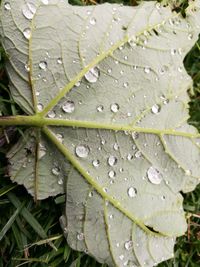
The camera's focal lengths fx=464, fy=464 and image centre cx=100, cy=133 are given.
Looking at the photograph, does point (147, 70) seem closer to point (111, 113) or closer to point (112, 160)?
point (111, 113)

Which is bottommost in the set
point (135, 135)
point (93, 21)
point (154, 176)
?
point (154, 176)

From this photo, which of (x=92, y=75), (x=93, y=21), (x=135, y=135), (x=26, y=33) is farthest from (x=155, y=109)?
(x=26, y=33)

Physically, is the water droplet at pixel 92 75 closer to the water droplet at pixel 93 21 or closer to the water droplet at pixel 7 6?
the water droplet at pixel 93 21

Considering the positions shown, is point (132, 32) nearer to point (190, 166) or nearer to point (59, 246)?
point (190, 166)

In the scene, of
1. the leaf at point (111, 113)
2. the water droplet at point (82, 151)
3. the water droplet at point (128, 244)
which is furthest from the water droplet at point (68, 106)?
the water droplet at point (128, 244)

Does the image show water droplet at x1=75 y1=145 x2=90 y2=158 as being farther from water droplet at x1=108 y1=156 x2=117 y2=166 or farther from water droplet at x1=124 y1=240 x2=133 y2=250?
water droplet at x1=124 y1=240 x2=133 y2=250

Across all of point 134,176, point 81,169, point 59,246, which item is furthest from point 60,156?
point 59,246

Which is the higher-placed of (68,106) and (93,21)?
(93,21)
